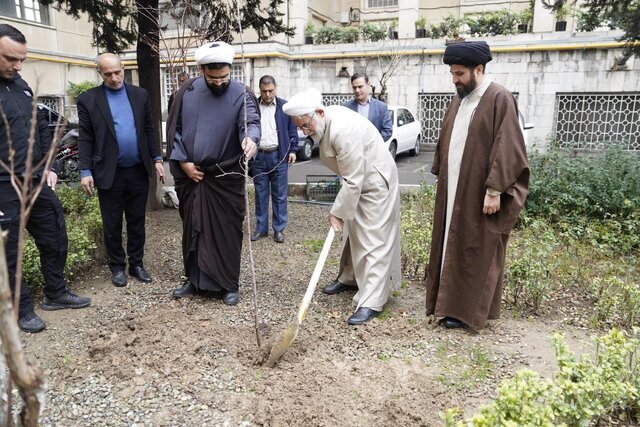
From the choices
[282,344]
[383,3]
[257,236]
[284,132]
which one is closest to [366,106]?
[284,132]

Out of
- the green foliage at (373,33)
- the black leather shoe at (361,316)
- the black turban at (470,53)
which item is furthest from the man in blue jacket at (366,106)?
the green foliage at (373,33)

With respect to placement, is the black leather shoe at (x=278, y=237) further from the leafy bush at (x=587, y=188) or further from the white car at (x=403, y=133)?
the white car at (x=403, y=133)

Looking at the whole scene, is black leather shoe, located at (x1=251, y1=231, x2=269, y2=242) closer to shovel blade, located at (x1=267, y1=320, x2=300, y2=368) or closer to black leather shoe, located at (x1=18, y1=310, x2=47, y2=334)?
black leather shoe, located at (x1=18, y1=310, x2=47, y2=334)

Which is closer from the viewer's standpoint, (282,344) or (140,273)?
(282,344)

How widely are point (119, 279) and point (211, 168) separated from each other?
1420 millimetres

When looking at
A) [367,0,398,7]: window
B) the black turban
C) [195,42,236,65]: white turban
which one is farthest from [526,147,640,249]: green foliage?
[367,0,398,7]: window

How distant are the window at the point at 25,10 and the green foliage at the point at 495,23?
14177 millimetres

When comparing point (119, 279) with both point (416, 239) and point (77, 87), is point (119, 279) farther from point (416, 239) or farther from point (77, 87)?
point (77, 87)

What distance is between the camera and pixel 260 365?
311 cm

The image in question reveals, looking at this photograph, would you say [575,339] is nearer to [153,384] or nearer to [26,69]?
[153,384]

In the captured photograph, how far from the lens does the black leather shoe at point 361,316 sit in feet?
12.0

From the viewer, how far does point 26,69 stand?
704 inches

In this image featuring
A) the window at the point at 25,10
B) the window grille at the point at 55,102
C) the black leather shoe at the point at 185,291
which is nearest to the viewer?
the black leather shoe at the point at 185,291

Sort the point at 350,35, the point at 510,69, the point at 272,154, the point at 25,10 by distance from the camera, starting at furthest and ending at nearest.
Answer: the point at 25,10 < the point at 350,35 < the point at 510,69 < the point at 272,154
